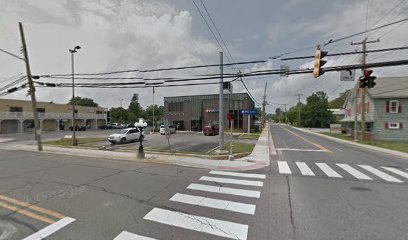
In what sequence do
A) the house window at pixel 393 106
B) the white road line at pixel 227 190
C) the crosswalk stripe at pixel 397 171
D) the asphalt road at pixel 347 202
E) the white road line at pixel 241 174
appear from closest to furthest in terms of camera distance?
1. the asphalt road at pixel 347 202
2. the white road line at pixel 227 190
3. the white road line at pixel 241 174
4. the crosswalk stripe at pixel 397 171
5. the house window at pixel 393 106

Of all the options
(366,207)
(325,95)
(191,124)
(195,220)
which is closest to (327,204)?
(366,207)

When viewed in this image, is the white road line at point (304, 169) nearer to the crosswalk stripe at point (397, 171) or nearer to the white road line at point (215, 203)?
the crosswalk stripe at point (397, 171)

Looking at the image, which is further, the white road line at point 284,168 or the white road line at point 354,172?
the white road line at point 284,168

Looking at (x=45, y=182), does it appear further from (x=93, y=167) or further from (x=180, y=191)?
(x=180, y=191)

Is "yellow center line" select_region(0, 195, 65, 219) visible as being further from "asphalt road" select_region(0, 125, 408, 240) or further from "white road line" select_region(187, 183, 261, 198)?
"white road line" select_region(187, 183, 261, 198)

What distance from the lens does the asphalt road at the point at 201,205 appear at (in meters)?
4.29

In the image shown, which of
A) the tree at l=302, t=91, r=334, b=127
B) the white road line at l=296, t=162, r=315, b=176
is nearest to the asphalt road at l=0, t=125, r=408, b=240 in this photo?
the white road line at l=296, t=162, r=315, b=176

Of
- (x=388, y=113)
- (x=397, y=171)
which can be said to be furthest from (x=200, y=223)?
(x=388, y=113)

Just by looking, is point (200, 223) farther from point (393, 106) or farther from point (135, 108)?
point (135, 108)

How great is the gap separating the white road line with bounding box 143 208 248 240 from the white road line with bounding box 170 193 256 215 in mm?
732

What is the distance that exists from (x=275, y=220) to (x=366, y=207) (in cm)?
286

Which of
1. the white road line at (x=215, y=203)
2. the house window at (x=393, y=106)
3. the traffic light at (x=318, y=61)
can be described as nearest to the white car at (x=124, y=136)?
the white road line at (x=215, y=203)

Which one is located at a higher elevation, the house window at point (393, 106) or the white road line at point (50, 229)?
the house window at point (393, 106)

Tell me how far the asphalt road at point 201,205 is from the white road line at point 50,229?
2 centimetres
